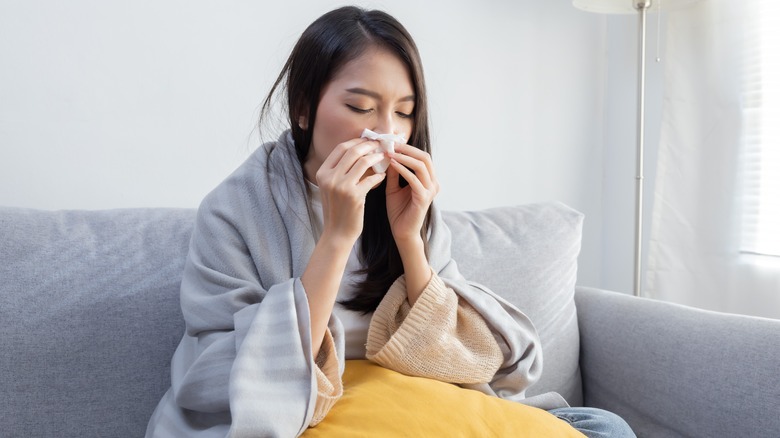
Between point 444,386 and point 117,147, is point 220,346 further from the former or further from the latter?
point 117,147

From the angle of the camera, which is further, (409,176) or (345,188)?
(409,176)

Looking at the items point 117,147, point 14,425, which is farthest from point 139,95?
point 14,425

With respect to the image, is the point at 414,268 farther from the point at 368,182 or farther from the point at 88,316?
the point at 88,316

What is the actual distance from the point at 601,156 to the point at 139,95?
1.54m

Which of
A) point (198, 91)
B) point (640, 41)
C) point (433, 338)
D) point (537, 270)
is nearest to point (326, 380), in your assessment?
point (433, 338)

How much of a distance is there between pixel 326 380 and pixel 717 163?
1413 mm

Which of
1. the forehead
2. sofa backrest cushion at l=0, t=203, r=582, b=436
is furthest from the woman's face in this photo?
sofa backrest cushion at l=0, t=203, r=582, b=436

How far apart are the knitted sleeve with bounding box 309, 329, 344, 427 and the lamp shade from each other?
1.34 meters

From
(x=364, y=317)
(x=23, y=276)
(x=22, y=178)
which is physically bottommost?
(x=364, y=317)

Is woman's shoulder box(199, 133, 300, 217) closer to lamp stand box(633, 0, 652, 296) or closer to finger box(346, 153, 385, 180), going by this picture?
finger box(346, 153, 385, 180)

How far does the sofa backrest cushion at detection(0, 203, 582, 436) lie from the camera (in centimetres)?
104

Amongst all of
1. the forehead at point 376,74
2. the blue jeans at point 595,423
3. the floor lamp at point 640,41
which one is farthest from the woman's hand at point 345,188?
the floor lamp at point 640,41

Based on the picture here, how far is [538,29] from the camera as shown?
2.16 metres

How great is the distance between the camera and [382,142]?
39.8 inches
